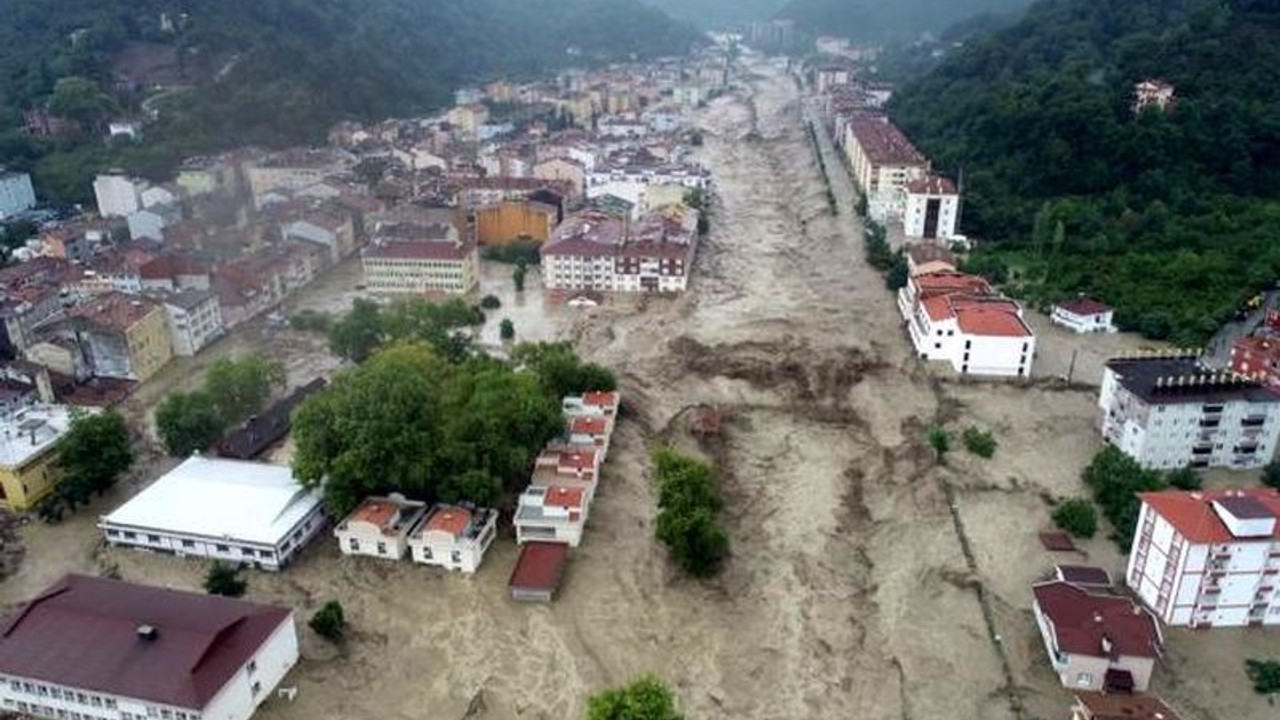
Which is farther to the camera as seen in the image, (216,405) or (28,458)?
(216,405)

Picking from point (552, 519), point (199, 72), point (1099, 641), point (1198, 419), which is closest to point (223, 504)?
point (552, 519)

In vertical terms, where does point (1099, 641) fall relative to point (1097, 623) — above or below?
below

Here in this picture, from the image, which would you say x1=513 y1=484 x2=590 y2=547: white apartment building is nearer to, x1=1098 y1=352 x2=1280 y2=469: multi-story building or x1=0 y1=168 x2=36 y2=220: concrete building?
x1=1098 y1=352 x2=1280 y2=469: multi-story building

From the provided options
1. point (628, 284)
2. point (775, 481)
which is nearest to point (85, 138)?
point (628, 284)

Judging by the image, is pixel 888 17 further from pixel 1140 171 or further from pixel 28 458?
pixel 28 458

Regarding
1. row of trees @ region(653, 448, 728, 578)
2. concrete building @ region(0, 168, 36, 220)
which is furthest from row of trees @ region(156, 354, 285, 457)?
concrete building @ region(0, 168, 36, 220)

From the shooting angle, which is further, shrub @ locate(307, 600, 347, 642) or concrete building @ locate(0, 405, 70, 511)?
concrete building @ locate(0, 405, 70, 511)

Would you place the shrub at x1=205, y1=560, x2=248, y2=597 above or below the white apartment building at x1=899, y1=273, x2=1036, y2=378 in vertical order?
below
